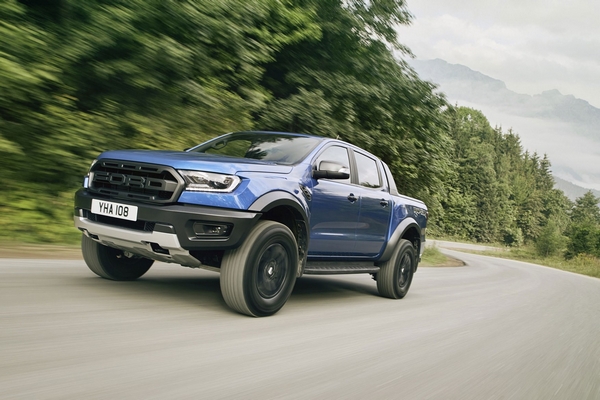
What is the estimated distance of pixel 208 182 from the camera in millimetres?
4168

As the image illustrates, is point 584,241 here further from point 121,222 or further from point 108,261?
point 121,222

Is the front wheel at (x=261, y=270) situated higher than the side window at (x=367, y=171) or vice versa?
the side window at (x=367, y=171)

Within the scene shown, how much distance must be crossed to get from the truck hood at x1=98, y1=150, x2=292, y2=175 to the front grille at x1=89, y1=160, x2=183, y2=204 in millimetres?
59

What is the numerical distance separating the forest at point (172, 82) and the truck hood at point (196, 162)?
3.54 meters

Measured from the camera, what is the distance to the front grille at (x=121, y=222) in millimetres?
4137

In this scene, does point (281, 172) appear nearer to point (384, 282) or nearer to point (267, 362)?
point (267, 362)

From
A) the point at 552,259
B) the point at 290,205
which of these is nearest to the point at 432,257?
the point at 290,205

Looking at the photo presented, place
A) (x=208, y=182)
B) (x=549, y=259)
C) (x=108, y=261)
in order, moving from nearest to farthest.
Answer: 1. (x=208, y=182)
2. (x=108, y=261)
3. (x=549, y=259)

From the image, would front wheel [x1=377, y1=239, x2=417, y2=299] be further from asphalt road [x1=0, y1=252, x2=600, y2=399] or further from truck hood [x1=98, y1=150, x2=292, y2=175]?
truck hood [x1=98, y1=150, x2=292, y2=175]

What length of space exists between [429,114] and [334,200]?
10.9m

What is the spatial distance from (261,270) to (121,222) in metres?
1.16

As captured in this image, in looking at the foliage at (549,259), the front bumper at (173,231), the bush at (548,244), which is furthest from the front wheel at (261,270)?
the bush at (548,244)

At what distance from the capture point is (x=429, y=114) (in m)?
15.6

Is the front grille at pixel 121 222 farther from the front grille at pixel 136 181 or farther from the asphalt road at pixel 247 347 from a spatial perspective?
the asphalt road at pixel 247 347
